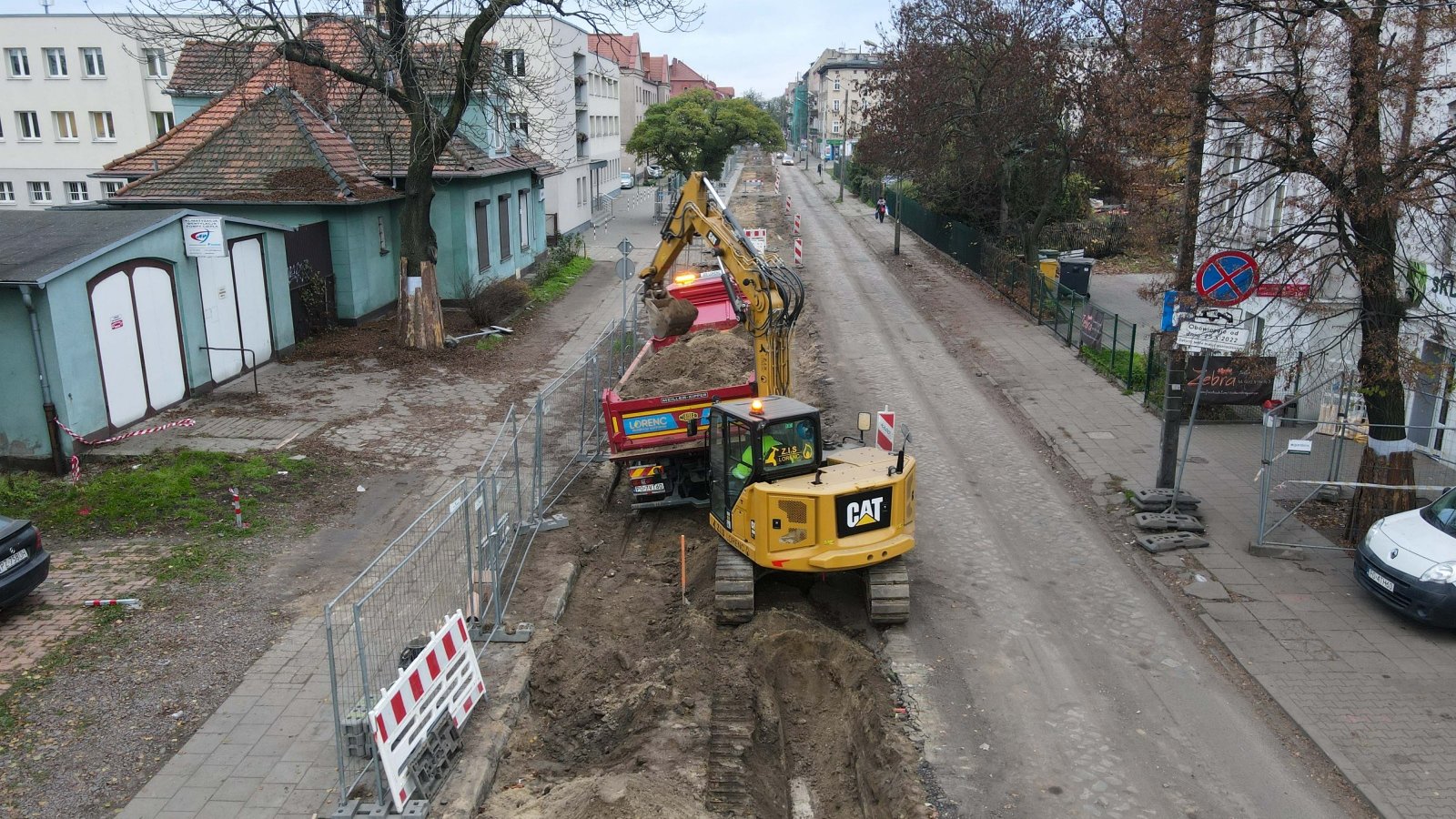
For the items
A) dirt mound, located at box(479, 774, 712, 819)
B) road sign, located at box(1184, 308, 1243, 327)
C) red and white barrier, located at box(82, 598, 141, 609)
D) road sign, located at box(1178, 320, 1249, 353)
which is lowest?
dirt mound, located at box(479, 774, 712, 819)

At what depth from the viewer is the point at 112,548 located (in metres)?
11.6

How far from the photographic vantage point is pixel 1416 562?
1018 centimetres

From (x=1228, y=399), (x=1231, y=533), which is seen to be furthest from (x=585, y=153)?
(x=1231, y=533)

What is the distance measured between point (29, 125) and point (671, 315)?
1774 inches

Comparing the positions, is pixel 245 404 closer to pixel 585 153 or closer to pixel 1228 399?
pixel 1228 399

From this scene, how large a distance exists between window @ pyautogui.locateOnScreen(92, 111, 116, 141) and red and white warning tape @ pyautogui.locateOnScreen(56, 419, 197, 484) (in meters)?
36.0

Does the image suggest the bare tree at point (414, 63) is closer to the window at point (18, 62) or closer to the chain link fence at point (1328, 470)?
the chain link fence at point (1328, 470)

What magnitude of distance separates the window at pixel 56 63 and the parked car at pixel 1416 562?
51235 mm

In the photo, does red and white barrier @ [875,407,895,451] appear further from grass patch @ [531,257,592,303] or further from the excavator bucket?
grass patch @ [531,257,592,303]

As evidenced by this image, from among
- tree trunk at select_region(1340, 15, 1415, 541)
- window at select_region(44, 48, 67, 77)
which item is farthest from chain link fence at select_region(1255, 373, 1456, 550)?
window at select_region(44, 48, 67, 77)

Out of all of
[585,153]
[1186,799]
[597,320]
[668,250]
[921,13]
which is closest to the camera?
[1186,799]

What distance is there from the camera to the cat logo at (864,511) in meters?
9.99

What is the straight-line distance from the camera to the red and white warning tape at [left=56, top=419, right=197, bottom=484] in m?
13.7

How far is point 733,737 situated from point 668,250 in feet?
25.6
